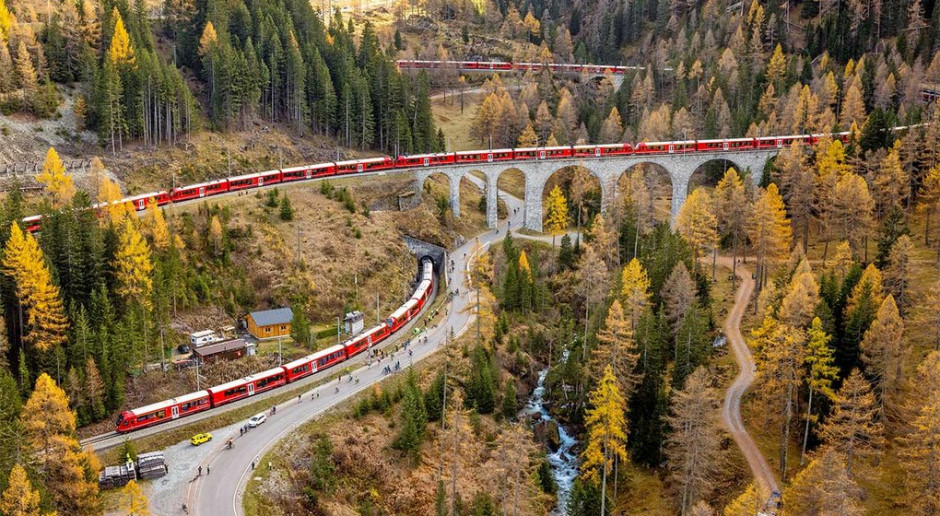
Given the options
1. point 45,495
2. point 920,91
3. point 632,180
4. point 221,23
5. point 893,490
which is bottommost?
point 893,490

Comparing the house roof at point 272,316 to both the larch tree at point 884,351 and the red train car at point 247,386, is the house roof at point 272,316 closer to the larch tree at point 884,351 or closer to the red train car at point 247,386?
the red train car at point 247,386

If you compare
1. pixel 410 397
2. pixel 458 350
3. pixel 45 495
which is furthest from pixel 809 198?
pixel 45 495

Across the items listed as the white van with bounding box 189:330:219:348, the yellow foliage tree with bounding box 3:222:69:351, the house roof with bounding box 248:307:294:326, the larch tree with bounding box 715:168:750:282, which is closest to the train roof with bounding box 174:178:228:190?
the house roof with bounding box 248:307:294:326

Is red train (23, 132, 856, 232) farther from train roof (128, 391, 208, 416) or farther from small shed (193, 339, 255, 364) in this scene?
train roof (128, 391, 208, 416)

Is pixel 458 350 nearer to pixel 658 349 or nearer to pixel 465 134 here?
pixel 658 349

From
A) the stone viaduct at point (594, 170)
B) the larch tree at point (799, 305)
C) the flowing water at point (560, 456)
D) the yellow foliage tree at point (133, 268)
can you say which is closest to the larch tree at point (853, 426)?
the larch tree at point (799, 305)

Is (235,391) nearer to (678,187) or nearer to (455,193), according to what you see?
(455,193)
